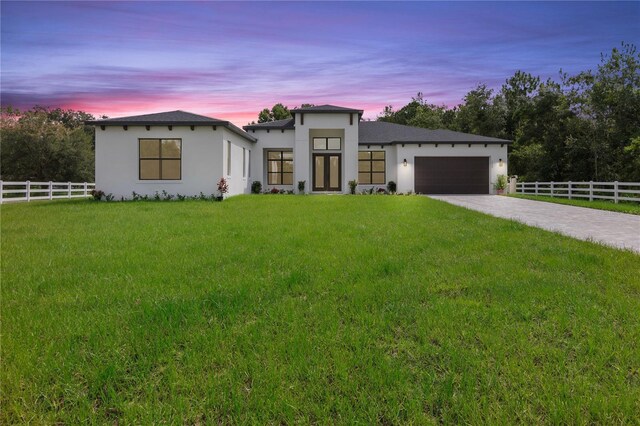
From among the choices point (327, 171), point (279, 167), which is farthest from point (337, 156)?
point (279, 167)

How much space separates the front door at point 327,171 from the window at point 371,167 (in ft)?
4.78

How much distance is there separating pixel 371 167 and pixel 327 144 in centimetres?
321

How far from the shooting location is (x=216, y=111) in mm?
22609

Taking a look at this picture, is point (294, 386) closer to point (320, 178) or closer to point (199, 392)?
point (199, 392)

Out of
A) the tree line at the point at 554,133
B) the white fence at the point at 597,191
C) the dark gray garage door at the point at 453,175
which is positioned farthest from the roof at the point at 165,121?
the tree line at the point at 554,133

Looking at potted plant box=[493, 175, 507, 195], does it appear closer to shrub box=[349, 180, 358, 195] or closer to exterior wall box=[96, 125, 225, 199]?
shrub box=[349, 180, 358, 195]

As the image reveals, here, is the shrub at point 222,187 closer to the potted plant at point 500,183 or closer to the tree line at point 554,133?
the potted plant at point 500,183

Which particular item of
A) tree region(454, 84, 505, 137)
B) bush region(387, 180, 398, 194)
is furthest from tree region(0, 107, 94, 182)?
tree region(454, 84, 505, 137)

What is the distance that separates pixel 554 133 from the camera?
30719mm

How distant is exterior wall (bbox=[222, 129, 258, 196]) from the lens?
18.8 m

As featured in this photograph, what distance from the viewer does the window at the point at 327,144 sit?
86.1ft

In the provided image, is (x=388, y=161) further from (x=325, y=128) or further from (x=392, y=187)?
(x=325, y=128)

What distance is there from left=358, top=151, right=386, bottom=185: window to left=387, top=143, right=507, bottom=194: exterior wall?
Result: 1.17 metres

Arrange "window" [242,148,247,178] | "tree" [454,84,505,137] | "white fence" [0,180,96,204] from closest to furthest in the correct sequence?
"white fence" [0,180,96,204]
"window" [242,148,247,178]
"tree" [454,84,505,137]
